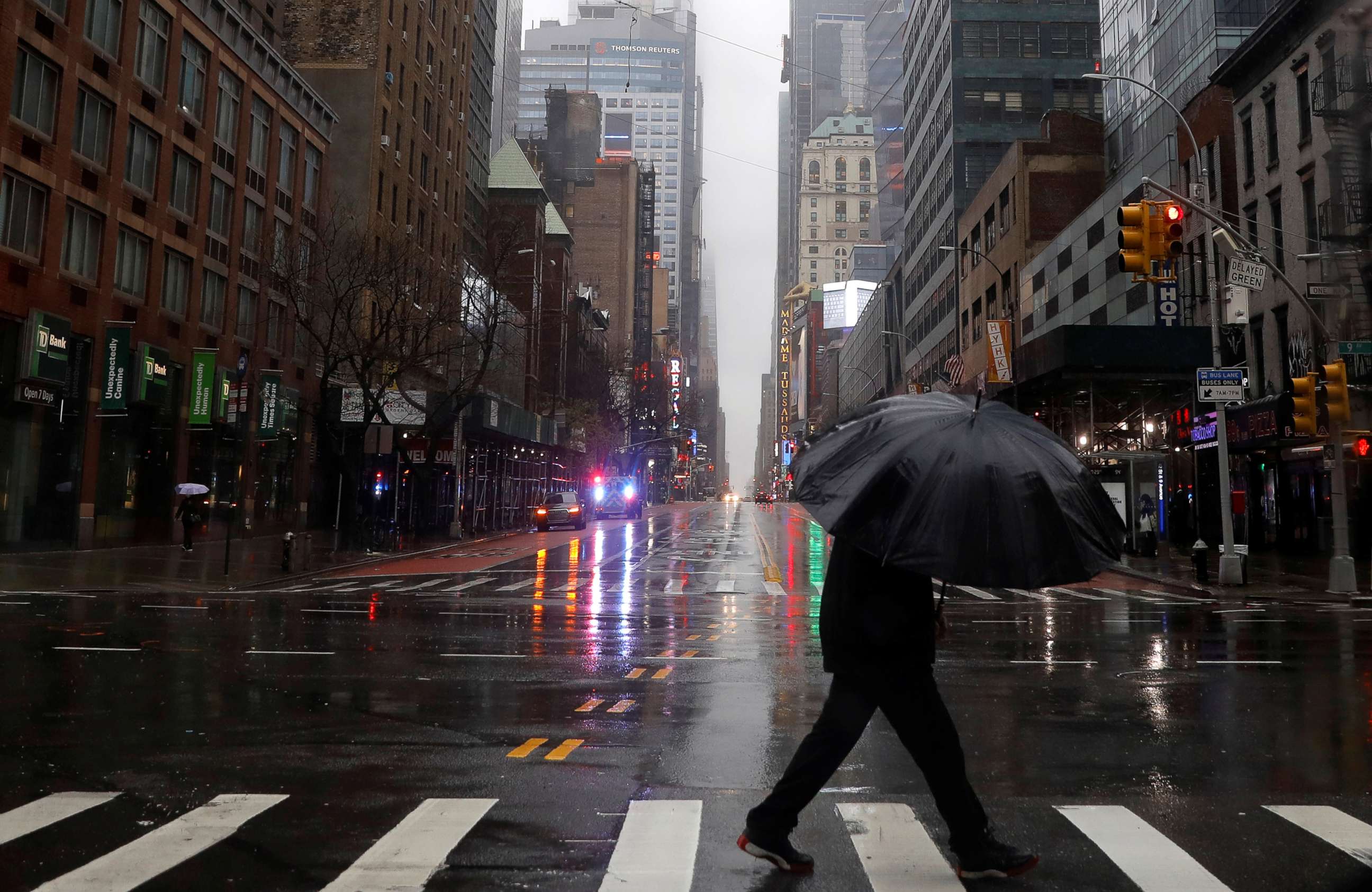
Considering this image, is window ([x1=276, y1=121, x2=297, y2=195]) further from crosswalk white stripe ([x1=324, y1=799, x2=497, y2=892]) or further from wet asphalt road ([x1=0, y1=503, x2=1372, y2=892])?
crosswalk white stripe ([x1=324, y1=799, x2=497, y2=892])

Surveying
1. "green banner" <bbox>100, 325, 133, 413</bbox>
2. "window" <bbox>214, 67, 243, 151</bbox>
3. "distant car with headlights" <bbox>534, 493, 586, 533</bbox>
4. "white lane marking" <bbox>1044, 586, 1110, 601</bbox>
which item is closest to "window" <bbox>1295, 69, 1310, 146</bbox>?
"white lane marking" <bbox>1044, 586, 1110, 601</bbox>

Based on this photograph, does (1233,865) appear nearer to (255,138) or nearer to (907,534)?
(907,534)

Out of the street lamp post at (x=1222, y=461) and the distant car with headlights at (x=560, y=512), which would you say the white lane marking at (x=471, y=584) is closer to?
the street lamp post at (x=1222, y=461)

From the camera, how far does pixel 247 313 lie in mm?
40781

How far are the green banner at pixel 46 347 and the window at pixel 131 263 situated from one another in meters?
3.63

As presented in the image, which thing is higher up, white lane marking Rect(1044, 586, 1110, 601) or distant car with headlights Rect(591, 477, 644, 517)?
distant car with headlights Rect(591, 477, 644, 517)

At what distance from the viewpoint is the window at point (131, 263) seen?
106 feet

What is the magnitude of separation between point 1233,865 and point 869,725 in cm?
390

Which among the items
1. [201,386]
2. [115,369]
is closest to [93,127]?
[115,369]

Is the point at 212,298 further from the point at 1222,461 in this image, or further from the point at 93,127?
the point at 1222,461

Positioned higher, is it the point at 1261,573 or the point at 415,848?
the point at 1261,573

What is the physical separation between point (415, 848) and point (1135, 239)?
1436cm

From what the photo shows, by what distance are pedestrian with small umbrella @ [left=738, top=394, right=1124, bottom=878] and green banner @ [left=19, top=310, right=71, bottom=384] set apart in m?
27.9

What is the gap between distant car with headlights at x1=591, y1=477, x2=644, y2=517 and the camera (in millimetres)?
76438
